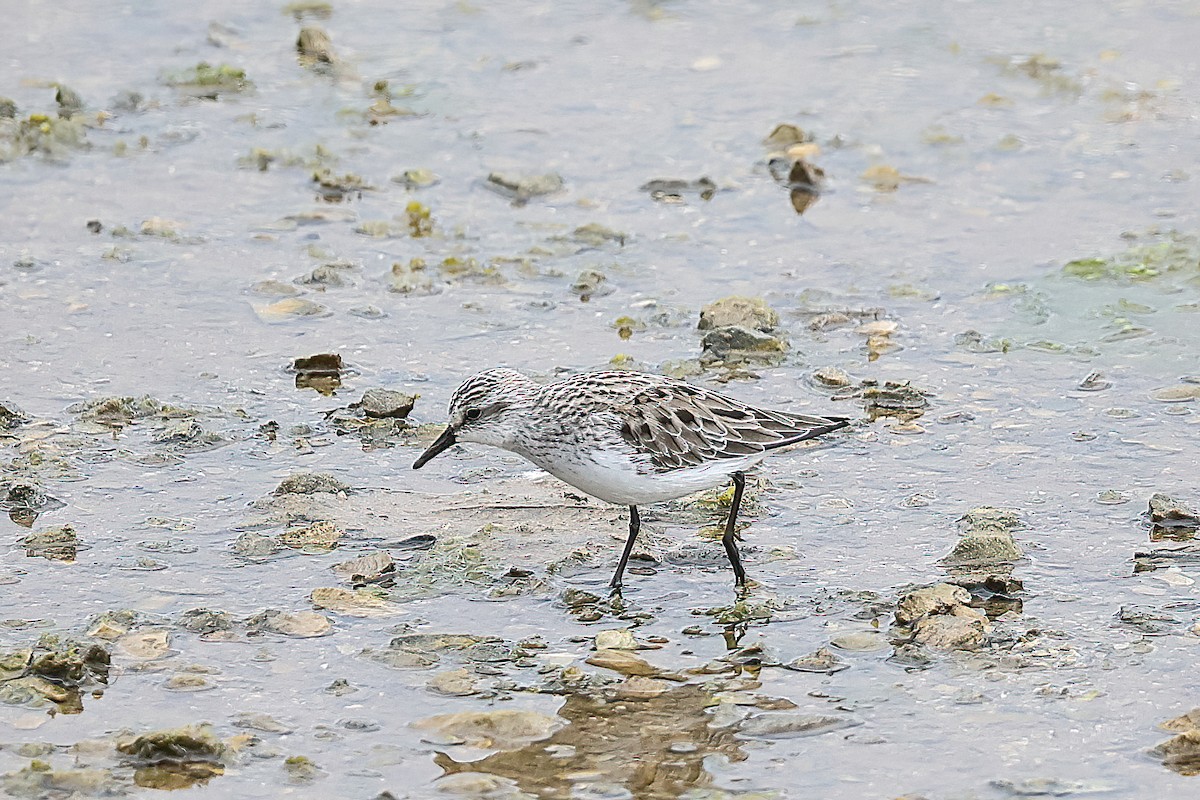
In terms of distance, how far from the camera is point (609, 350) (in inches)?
394

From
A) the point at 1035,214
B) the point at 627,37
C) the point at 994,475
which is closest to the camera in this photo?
the point at 994,475

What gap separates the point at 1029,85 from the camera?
13.9m

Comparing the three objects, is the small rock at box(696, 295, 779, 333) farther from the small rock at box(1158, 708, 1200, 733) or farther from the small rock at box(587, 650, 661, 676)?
the small rock at box(1158, 708, 1200, 733)

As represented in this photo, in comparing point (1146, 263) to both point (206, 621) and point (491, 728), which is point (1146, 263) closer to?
point (491, 728)

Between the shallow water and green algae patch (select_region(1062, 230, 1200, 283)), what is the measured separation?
61 mm

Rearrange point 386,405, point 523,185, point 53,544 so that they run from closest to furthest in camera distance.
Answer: point 53,544
point 386,405
point 523,185

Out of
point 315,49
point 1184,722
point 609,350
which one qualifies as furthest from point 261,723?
point 315,49

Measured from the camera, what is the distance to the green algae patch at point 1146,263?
1083 centimetres

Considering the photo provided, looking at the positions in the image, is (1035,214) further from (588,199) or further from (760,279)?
(588,199)

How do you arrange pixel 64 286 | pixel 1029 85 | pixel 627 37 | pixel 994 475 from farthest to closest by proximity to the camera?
pixel 627 37 → pixel 1029 85 → pixel 64 286 → pixel 994 475

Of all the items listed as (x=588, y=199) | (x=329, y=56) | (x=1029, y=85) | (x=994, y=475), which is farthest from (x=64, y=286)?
(x=1029, y=85)

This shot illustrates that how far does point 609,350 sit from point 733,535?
2.48 m

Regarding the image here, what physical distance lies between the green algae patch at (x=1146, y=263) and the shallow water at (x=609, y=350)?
0.06m

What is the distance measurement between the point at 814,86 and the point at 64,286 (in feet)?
20.1
